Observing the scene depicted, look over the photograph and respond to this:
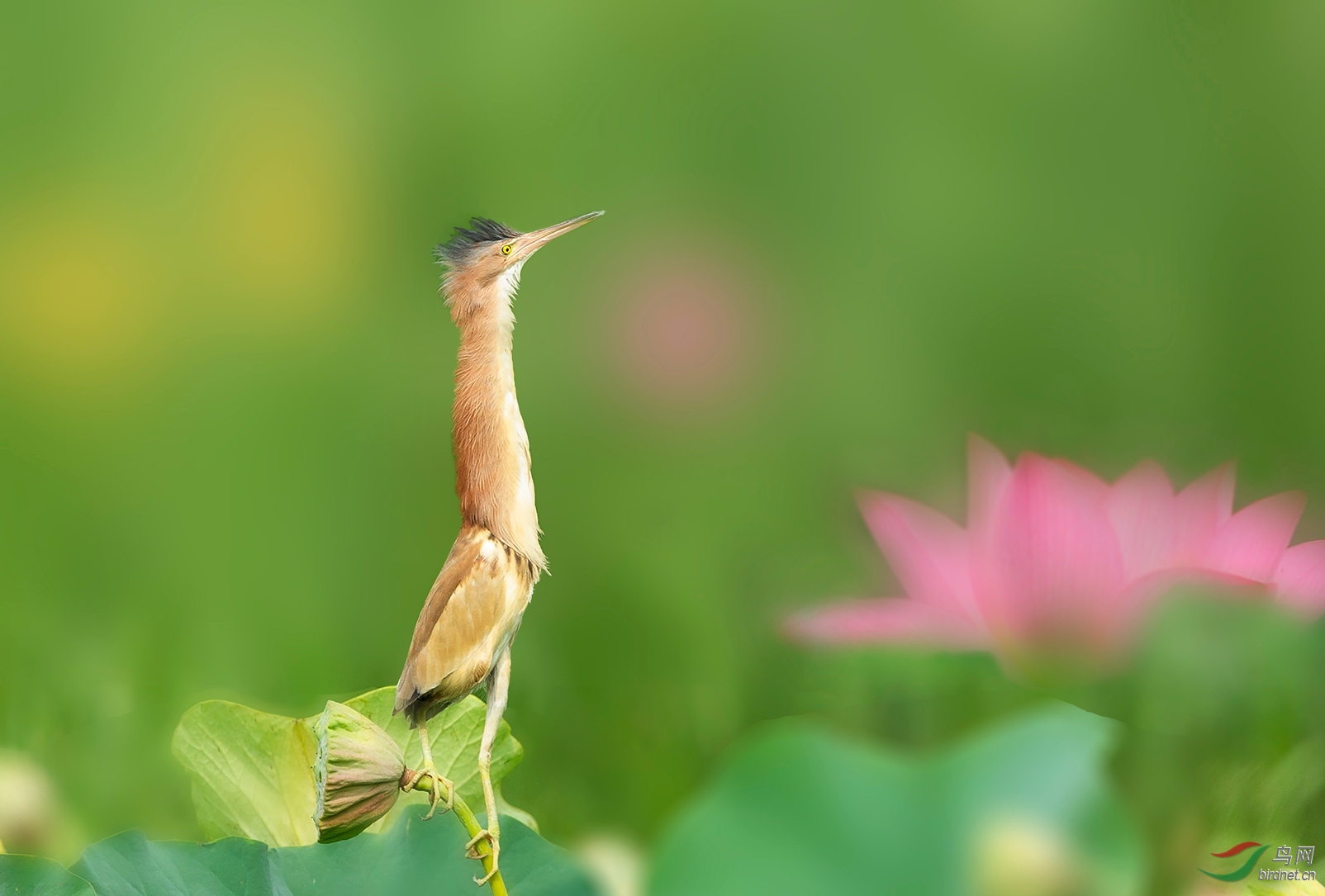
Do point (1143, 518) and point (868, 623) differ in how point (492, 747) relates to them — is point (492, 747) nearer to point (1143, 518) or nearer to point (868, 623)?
point (868, 623)

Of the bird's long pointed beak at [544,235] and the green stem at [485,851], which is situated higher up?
the bird's long pointed beak at [544,235]

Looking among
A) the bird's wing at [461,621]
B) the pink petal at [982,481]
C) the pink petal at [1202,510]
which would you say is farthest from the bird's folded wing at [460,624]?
the pink petal at [1202,510]

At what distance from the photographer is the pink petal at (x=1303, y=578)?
2.05ft

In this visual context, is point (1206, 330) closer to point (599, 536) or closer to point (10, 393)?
point (599, 536)

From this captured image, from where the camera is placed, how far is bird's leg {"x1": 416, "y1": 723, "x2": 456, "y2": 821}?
0.50 meters

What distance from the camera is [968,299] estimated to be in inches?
25.2

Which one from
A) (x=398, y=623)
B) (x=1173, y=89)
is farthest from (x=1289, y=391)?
(x=398, y=623)

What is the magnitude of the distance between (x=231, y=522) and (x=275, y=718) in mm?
107

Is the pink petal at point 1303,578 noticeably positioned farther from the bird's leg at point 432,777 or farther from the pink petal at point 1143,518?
the bird's leg at point 432,777

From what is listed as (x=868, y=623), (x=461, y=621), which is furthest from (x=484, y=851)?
(x=868, y=623)

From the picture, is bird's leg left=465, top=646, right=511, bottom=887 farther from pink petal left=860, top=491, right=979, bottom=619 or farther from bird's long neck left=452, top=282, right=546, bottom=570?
pink petal left=860, top=491, right=979, bottom=619

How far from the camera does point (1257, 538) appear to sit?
633 millimetres

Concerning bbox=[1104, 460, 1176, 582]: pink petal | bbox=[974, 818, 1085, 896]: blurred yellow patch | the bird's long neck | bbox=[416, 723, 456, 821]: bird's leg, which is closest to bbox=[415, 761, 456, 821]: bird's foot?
bbox=[416, 723, 456, 821]: bird's leg

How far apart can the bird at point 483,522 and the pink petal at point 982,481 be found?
0.23 metres
